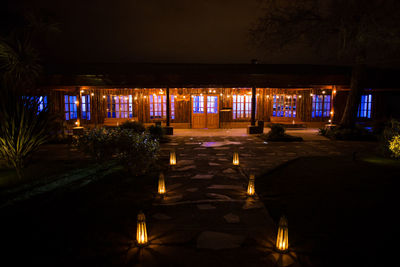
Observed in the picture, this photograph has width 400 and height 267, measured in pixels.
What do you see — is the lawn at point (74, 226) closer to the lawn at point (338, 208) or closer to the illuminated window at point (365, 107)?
the lawn at point (338, 208)

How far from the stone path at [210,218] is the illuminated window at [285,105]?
11.0m

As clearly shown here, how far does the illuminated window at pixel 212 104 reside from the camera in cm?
1803

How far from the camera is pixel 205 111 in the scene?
18047 millimetres

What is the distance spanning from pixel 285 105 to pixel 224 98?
4.57m

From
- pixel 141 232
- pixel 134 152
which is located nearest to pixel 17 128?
pixel 134 152

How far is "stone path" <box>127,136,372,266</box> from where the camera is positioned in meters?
3.36

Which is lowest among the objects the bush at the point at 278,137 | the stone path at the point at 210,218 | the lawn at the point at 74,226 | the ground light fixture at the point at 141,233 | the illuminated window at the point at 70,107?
the lawn at the point at 74,226

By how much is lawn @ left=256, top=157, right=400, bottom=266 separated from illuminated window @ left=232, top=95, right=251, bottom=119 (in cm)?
1055

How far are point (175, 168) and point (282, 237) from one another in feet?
15.5

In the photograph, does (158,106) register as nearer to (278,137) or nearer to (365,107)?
(278,137)

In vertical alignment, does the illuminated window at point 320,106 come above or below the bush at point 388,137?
above

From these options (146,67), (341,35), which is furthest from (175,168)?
(146,67)

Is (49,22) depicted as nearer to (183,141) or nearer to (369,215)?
(183,141)

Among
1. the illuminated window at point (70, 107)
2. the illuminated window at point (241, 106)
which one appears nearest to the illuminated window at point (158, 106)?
the illuminated window at point (241, 106)
